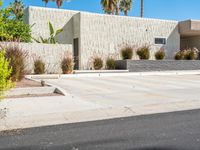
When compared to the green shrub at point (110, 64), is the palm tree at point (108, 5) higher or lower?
higher

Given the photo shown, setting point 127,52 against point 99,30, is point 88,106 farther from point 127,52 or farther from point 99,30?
point 99,30

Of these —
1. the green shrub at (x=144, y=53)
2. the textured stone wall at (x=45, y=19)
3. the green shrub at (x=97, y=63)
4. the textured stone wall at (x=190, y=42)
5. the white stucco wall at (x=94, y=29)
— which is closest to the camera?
the green shrub at (x=97, y=63)

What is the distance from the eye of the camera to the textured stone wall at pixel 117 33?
22.3m

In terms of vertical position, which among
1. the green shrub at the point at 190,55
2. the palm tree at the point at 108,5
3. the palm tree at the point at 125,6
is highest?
the palm tree at the point at 125,6

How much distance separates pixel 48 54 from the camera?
750 inches

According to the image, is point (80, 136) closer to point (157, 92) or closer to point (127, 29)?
point (157, 92)

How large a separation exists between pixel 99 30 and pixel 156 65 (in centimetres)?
531

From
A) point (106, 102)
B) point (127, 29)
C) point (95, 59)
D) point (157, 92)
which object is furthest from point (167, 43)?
point (106, 102)

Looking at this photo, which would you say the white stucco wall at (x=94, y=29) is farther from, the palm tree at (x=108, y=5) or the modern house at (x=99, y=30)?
the palm tree at (x=108, y=5)

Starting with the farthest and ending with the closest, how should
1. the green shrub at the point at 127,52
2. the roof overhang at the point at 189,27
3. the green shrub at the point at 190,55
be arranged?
the roof overhang at the point at 189,27 < the green shrub at the point at 190,55 < the green shrub at the point at 127,52

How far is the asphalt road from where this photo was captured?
205 inches

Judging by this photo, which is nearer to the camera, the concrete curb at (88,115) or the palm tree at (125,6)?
the concrete curb at (88,115)

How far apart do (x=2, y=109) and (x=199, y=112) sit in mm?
5664

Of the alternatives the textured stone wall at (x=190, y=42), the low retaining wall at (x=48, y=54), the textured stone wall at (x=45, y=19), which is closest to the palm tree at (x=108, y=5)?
the textured stone wall at (x=190, y=42)
